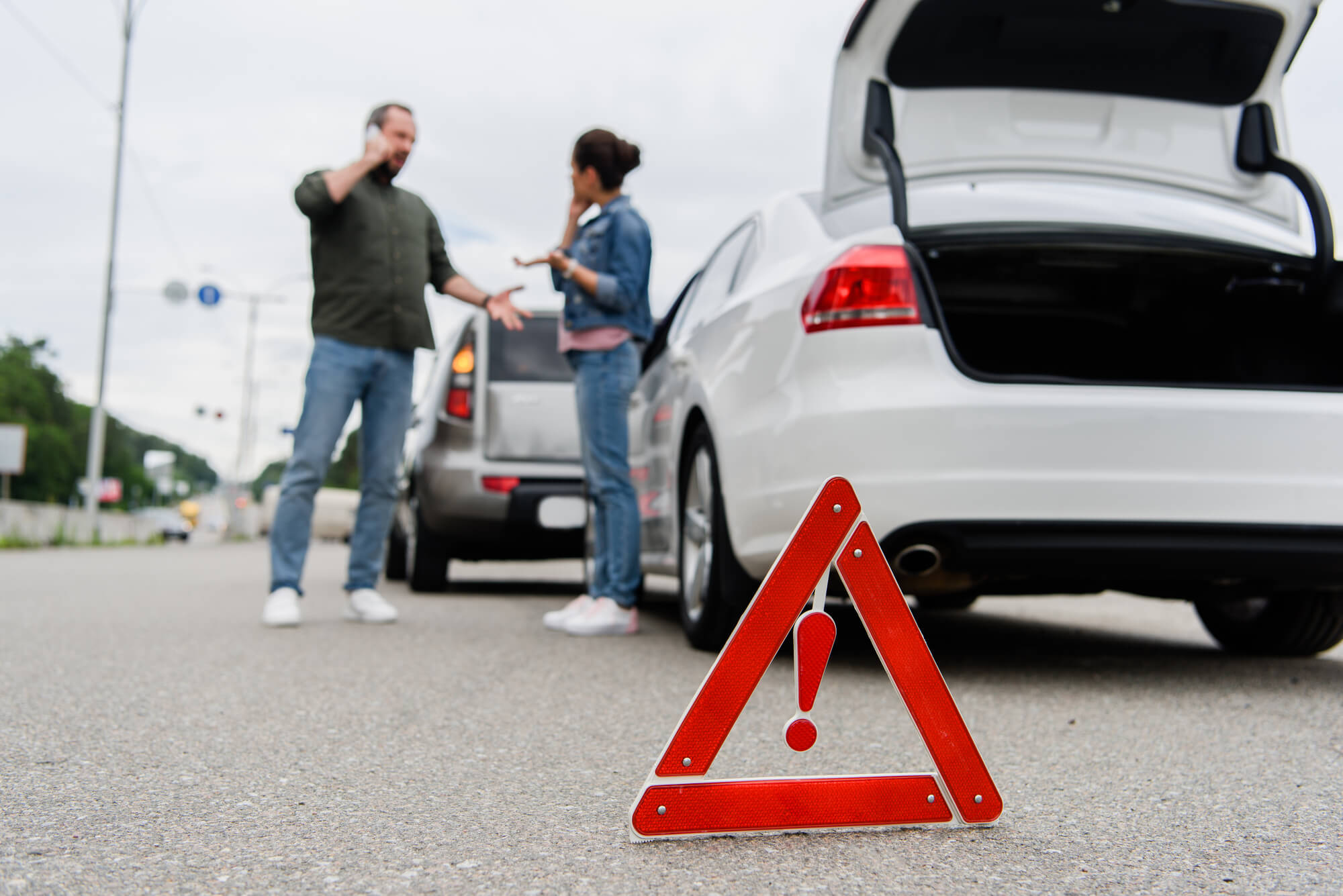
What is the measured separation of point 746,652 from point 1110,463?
5.21 feet

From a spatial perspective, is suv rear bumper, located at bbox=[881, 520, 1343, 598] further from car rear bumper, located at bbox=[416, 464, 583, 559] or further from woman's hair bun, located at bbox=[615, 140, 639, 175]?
car rear bumper, located at bbox=[416, 464, 583, 559]

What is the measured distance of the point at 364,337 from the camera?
5090 millimetres

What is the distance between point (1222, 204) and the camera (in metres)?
3.79

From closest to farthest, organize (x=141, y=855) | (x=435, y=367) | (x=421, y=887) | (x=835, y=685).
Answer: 1. (x=421, y=887)
2. (x=141, y=855)
3. (x=835, y=685)
4. (x=435, y=367)

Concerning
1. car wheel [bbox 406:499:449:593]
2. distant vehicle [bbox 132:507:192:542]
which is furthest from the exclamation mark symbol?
distant vehicle [bbox 132:507:192:542]

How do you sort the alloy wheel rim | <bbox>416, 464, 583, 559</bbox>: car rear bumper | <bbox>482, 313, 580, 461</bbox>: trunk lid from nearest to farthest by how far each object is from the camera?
the alloy wheel rim, <bbox>416, 464, 583, 559</bbox>: car rear bumper, <bbox>482, 313, 580, 461</bbox>: trunk lid

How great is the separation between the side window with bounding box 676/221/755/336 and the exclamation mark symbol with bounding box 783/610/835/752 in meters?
2.35

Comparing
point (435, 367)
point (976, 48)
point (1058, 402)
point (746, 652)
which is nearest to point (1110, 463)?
point (1058, 402)

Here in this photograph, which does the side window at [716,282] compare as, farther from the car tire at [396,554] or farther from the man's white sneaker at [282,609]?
the car tire at [396,554]

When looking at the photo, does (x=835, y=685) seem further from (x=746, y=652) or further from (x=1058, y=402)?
(x=746, y=652)

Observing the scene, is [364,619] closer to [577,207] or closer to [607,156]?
[577,207]

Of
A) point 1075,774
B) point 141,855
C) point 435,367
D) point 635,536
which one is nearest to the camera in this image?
point 141,855

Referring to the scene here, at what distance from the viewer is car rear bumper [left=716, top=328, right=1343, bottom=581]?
3178mm

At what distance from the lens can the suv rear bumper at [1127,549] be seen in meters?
3.18
